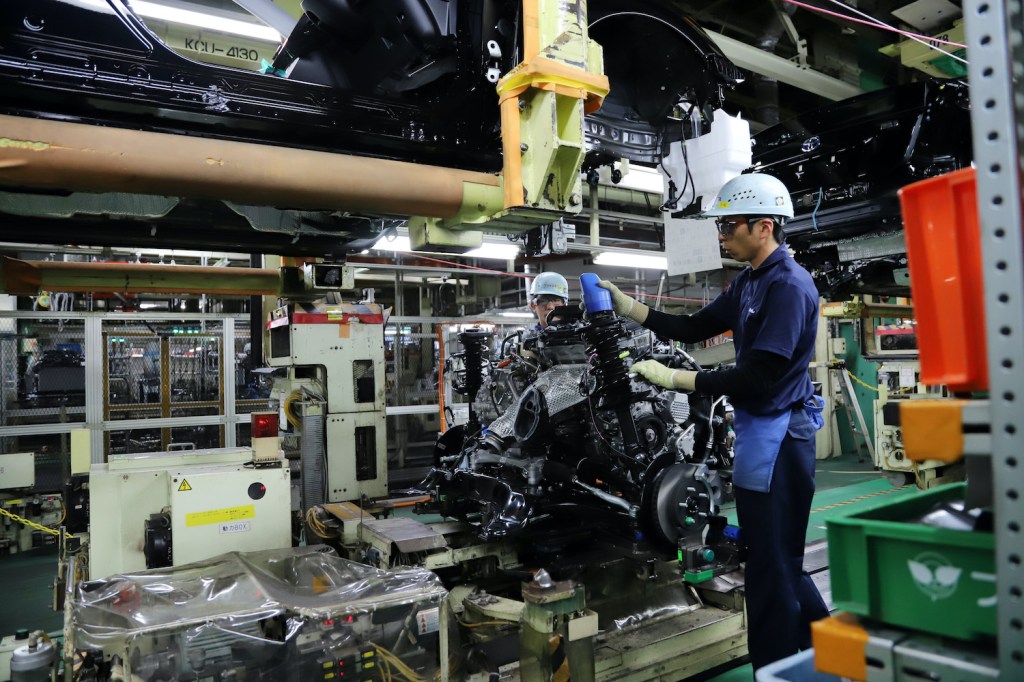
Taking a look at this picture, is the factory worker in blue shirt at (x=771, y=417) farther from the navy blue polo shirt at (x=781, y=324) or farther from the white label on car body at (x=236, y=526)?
the white label on car body at (x=236, y=526)

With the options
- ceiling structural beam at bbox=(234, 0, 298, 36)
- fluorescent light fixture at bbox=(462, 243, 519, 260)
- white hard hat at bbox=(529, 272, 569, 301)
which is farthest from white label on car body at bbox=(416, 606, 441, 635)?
fluorescent light fixture at bbox=(462, 243, 519, 260)

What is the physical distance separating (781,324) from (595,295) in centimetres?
106

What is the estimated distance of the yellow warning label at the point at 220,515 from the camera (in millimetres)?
3008

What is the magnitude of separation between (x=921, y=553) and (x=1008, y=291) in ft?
1.43

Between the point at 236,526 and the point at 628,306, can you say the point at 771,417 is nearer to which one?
the point at 628,306

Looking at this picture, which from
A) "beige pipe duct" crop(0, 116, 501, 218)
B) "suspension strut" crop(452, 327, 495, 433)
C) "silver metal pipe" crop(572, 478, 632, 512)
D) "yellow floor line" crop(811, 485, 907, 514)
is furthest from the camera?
"yellow floor line" crop(811, 485, 907, 514)

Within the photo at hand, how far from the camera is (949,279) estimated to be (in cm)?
106

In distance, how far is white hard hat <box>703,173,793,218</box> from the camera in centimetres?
265

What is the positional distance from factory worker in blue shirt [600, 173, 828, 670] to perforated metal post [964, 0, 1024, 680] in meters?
1.48

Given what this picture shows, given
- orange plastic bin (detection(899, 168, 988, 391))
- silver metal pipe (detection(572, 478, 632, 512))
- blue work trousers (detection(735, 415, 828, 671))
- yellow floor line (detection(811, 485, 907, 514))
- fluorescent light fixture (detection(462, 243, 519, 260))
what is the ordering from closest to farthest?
1. orange plastic bin (detection(899, 168, 988, 391))
2. blue work trousers (detection(735, 415, 828, 671))
3. silver metal pipe (detection(572, 478, 632, 512))
4. yellow floor line (detection(811, 485, 907, 514))
5. fluorescent light fixture (detection(462, 243, 519, 260))

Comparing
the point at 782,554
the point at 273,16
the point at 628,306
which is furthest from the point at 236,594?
the point at 273,16

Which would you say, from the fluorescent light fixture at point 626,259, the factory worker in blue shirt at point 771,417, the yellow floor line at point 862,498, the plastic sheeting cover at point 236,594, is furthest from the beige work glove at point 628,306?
the fluorescent light fixture at point 626,259

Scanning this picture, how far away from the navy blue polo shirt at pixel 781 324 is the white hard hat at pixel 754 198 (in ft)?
0.55

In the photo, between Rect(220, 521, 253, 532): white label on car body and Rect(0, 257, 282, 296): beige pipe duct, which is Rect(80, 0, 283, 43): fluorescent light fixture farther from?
Rect(220, 521, 253, 532): white label on car body
